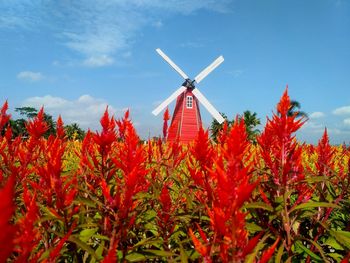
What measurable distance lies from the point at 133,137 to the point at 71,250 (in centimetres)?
84

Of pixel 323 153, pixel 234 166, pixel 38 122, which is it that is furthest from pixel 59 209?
pixel 323 153

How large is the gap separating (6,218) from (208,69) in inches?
1532

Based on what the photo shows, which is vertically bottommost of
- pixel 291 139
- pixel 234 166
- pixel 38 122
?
pixel 234 166

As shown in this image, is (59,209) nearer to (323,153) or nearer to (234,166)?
(234,166)

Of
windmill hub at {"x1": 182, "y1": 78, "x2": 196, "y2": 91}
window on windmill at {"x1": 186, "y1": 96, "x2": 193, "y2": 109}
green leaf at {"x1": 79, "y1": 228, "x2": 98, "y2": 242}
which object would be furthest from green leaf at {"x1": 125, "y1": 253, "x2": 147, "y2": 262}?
windmill hub at {"x1": 182, "y1": 78, "x2": 196, "y2": 91}

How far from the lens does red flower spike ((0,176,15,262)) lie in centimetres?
59

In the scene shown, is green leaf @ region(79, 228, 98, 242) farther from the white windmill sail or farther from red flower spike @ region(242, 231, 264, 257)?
the white windmill sail

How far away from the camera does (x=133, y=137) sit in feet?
6.09

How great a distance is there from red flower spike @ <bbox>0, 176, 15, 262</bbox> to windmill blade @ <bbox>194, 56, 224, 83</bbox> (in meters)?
38.0

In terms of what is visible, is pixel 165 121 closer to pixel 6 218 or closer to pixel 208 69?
pixel 6 218

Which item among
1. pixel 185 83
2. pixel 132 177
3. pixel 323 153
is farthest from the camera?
pixel 185 83

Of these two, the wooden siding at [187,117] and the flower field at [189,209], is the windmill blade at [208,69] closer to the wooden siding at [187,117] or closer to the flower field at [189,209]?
the wooden siding at [187,117]

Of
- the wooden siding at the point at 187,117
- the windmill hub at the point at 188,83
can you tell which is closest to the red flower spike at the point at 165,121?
the wooden siding at the point at 187,117

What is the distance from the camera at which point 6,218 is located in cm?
59
